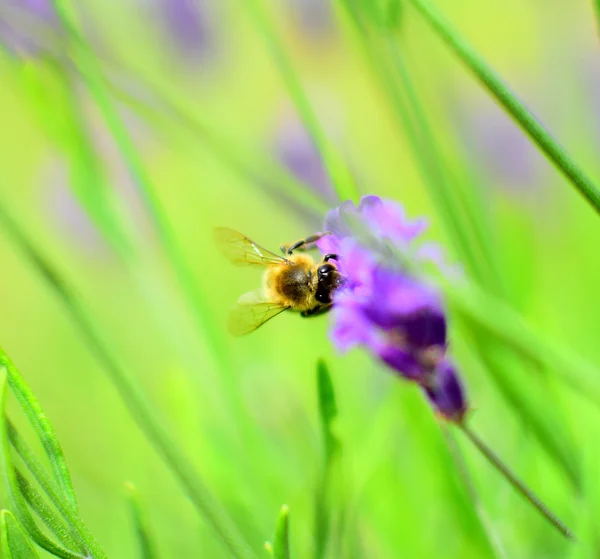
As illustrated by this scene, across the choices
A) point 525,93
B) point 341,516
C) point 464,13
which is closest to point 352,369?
point 525,93

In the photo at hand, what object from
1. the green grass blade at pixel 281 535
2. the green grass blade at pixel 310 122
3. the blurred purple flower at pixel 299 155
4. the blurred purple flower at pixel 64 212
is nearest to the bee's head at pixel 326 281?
the green grass blade at pixel 310 122

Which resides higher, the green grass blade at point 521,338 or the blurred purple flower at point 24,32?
the blurred purple flower at point 24,32

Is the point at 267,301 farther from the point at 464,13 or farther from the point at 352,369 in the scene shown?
the point at 464,13

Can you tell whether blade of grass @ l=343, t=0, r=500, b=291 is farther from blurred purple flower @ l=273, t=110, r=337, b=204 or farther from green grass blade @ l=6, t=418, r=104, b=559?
blurred purple flower @ l=273, t=110, r=337, b=204

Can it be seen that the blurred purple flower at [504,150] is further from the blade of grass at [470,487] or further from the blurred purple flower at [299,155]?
the blade of grass at [470,487]

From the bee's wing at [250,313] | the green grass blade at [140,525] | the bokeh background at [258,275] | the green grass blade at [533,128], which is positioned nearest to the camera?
the green grass blade at [533,128]

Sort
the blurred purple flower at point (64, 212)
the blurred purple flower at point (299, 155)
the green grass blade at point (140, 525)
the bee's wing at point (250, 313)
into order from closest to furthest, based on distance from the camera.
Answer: the green grass blade at point (140, 525), the bee's wing at point (250, 313), the blurred purple flower at point (299, 155), the blurred purple flower at point (64, 212)

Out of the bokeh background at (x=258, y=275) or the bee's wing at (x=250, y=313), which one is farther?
the bokeh background at (x=258, y=275)

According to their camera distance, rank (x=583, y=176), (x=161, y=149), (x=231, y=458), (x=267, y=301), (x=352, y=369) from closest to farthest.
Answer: (x=583, y=176)
(x=267, y=301)
(x=231, y=458)
(x=352, y=369)
(x=161, y=149)
